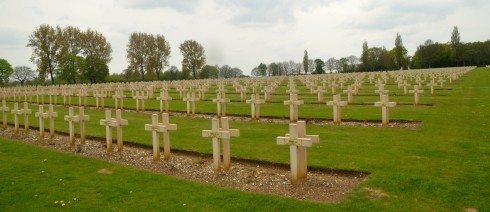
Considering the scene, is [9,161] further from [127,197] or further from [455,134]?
[455,134]

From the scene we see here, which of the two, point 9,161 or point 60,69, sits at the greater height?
point 60,69

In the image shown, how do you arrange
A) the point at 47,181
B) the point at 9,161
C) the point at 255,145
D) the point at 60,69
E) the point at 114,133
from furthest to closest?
the point at 60,69
the point at 114,133
the point at 255,145
the point at 9,161
the point at 47,181

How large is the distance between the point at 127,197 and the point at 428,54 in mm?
89381

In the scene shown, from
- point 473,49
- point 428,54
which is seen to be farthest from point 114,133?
point 473,49

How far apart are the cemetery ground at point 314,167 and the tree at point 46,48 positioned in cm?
4697

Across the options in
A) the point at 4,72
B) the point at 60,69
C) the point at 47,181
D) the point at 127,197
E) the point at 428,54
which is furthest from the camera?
the point at 428,54

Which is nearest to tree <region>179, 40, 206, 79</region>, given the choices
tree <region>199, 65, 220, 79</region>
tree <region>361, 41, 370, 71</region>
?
tree <region>199, 65, 220, 79</region>

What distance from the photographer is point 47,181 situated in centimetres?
725

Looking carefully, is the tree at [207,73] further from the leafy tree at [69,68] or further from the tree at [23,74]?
the tree at [23,74]

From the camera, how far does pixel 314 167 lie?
753 cm

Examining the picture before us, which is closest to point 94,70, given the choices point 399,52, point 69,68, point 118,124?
point 69,68

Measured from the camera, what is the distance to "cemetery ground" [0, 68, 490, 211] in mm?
5715

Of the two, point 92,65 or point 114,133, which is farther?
point 92,65

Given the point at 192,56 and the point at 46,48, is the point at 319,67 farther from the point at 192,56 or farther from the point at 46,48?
the point at 46,48
